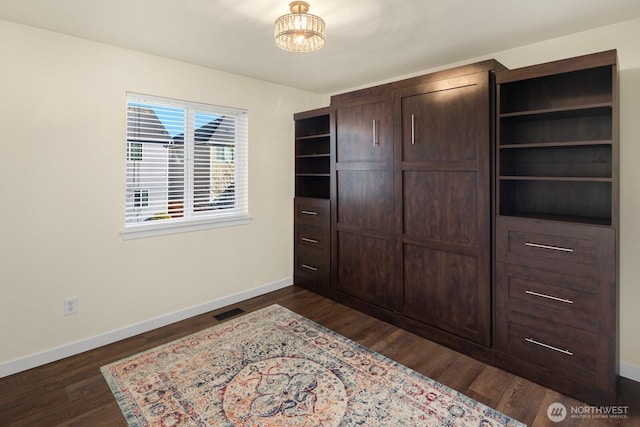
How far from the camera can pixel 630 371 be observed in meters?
2.31

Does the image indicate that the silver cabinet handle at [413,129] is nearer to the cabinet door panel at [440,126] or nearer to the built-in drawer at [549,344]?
the cabinet door panel at [440,126]

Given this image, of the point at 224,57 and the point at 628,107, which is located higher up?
the point at 224,57

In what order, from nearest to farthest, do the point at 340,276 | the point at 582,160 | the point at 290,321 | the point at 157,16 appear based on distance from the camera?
the point at 157,16 < the point at 582,160 < the point at 290,321 < the point at 340,276

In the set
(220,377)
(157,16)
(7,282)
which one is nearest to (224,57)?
(157,16)

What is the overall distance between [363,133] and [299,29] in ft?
4.59

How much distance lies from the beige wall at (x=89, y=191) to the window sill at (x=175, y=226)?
60 millimetres

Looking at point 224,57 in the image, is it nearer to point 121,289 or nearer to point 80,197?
point 80,197

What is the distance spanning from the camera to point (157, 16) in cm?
223

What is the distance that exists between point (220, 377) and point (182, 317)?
1.14 metres

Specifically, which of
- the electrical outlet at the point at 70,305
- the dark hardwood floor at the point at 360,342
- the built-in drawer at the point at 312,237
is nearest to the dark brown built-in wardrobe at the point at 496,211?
the dark hardwood floor at the point at 360,342

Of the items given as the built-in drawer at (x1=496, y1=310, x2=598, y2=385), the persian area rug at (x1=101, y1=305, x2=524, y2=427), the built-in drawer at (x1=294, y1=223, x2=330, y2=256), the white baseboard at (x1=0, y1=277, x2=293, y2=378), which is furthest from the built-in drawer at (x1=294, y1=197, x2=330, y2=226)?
the built-in drawer at (x1=496, y1=310, x2=598, y2=385)

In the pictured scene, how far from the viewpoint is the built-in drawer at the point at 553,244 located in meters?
2.02

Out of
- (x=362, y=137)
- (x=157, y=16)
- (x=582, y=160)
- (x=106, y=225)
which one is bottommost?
(x=106, y=225)

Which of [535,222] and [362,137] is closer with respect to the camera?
[535,222]
